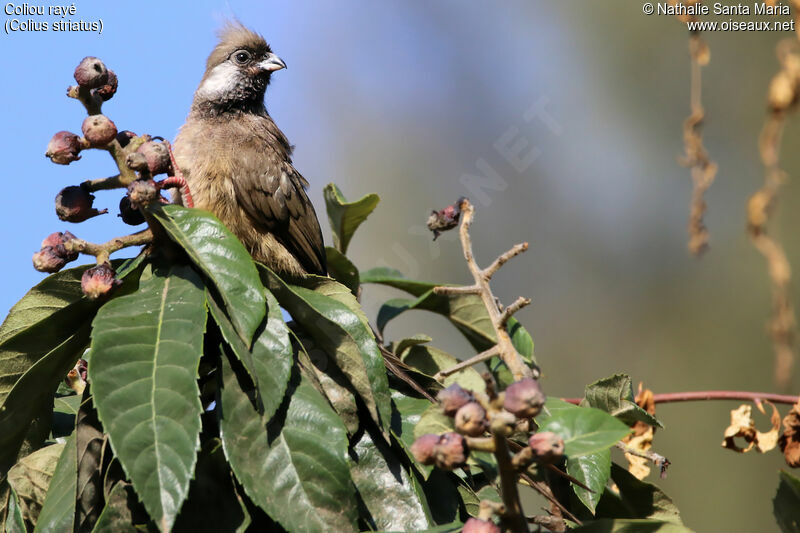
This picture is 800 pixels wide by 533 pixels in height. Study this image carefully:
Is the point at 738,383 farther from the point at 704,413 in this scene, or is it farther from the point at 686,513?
the point at 686,513

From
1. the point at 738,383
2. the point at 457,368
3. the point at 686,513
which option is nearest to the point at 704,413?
the point at 738,383

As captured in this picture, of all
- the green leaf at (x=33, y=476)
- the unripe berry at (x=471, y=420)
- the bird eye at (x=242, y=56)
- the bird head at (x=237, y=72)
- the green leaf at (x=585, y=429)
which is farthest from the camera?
the bird eye at (x=242, y=56)

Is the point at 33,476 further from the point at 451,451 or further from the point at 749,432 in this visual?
the point at 749,432

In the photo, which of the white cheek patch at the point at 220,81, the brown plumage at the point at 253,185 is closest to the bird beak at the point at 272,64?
the white cheek patch at the point at 220,81

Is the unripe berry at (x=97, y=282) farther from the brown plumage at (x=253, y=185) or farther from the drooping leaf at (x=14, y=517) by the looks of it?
the brown plumage at (x=253, y=185)

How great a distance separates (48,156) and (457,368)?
1332 millimetres

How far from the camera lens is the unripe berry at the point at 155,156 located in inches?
88.7

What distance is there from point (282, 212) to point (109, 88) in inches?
76.0

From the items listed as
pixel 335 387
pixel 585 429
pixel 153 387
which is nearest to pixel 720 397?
pixel 585 429

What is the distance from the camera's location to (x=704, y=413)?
11.3 metres

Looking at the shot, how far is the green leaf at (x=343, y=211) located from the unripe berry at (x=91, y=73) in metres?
1.45

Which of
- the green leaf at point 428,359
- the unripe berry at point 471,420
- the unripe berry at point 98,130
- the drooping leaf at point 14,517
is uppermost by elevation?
the unripe berry at point 98,130

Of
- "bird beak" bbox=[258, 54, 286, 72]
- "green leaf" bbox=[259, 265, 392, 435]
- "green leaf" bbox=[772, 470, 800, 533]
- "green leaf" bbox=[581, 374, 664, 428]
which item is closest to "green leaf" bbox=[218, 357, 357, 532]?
"green leaf" bbox=[259, 265, 392, 435]

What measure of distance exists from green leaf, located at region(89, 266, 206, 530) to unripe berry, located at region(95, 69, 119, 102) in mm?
575
